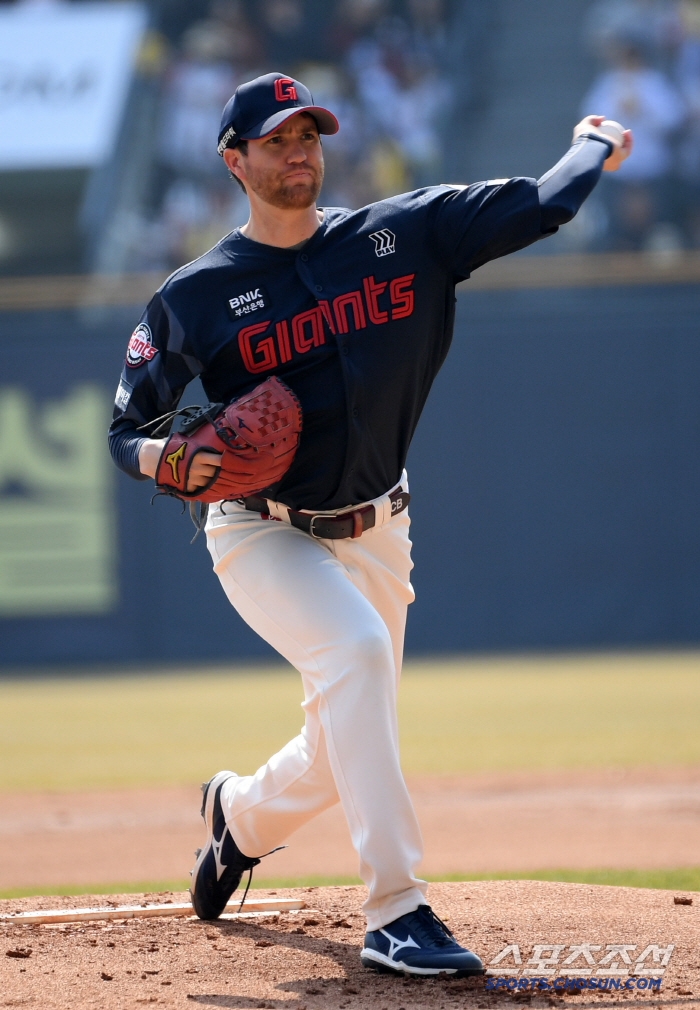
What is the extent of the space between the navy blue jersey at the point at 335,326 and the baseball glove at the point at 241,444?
98 mm

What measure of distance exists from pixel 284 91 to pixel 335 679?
1.29 metres

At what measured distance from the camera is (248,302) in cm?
274

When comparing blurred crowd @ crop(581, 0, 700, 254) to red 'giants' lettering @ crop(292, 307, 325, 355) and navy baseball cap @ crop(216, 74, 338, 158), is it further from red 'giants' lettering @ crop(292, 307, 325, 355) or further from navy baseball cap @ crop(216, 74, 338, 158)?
red 'giants' lettering @ crop(292, 307, 325, 355)

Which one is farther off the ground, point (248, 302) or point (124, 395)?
point (248, 302)

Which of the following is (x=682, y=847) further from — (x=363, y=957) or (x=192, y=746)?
(x=192, y=746)

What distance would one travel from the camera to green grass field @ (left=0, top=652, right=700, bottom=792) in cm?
611

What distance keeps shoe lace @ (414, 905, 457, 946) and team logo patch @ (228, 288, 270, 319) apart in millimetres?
1313

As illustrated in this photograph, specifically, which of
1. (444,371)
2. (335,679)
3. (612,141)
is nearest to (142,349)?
(335,679)

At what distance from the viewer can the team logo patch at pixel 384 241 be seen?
2.78 m

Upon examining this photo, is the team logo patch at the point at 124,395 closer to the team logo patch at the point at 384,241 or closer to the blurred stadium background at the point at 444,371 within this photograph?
the team logo patch at the point at 384,241

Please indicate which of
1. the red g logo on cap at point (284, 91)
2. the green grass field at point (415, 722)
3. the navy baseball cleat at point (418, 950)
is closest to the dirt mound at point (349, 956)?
the navy baseball cleat at point (418, 950)

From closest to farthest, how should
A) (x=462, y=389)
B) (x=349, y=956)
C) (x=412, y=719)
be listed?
(x=349, y=956) → (x=412, y=719) → (x=462, y=389)

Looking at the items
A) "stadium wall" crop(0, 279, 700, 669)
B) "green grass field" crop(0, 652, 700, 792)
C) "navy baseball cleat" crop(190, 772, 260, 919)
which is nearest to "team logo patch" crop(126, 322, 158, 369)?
"navy baseball cleat" crop(190, 772, 260, 919)

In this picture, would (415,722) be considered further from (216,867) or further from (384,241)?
(384,241)
